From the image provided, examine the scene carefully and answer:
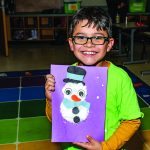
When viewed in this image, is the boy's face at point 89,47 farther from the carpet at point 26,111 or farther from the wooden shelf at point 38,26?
the wooden shelf at point 38,26

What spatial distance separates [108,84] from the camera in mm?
1165

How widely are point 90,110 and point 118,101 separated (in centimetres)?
16

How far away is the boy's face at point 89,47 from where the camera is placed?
112 cm

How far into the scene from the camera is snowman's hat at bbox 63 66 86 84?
105 centimetres

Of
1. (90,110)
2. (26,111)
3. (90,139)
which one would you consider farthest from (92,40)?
(26,111)

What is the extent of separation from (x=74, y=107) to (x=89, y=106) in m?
0.06

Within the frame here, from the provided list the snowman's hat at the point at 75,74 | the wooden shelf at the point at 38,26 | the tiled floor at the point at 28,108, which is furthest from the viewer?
the wooden shelf at the point at 38,26

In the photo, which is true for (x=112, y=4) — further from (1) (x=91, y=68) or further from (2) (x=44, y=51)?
(1) (x=91, y=68)

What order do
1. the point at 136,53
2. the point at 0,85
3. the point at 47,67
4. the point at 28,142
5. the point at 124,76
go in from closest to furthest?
the point at 124,76 → the point at 28,142 → the point at 0,85 → the point at 47,67 → the point at 136,53

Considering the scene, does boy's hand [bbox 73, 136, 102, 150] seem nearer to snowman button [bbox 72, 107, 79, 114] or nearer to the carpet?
snowman button [bbox 72, 107, 79, 114]

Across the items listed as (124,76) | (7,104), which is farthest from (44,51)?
(124,76)

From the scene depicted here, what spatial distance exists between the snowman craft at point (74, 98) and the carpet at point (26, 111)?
4.80ft

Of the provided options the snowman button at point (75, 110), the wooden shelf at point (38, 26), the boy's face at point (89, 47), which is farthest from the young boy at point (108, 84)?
the wooden shelf at point (38, 26)

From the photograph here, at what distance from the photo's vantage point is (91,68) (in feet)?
3.45
